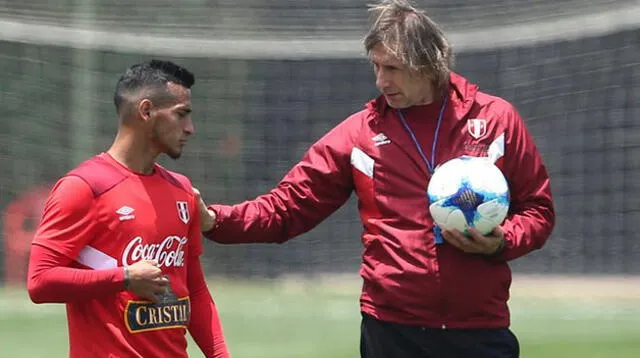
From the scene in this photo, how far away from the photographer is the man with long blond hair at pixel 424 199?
4.46 m

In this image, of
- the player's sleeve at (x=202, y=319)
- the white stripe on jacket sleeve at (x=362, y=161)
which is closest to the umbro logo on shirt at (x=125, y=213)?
the player's sleeve at (x=202, y=319)

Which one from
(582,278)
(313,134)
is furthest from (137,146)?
(582,278)

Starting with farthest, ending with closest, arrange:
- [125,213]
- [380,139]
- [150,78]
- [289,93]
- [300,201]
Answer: [289,93], [300,201], [380,139], [150,78], [125,213]

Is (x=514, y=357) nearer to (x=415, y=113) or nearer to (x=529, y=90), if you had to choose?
(x=415, y=113)

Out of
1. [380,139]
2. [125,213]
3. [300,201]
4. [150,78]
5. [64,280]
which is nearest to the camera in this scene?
[64,280]

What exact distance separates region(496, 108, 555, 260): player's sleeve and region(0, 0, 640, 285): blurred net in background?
4.85m

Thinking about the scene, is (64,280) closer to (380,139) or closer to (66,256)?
(66,256)

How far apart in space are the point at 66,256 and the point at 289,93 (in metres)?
5.84

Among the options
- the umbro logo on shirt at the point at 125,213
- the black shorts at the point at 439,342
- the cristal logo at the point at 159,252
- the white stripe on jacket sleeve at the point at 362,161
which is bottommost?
the black shorts at the point at 439,342

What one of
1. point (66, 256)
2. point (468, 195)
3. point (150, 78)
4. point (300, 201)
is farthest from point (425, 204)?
point (66, 256)

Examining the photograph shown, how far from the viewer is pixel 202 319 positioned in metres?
4.46

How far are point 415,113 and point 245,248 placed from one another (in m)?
5.27

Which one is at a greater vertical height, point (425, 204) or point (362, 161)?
point (362, 161)

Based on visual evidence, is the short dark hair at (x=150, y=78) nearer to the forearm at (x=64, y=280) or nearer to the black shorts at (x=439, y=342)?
the forearm at (x=64, y=280)
